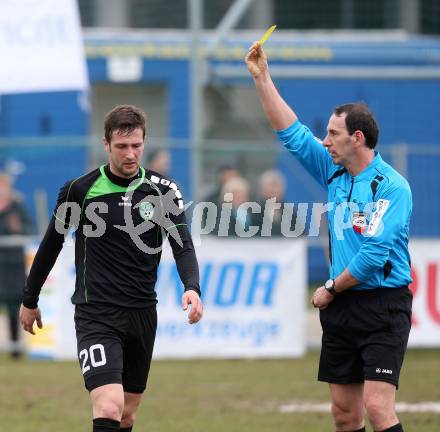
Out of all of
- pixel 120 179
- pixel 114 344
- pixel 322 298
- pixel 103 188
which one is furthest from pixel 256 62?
pixel 114 344

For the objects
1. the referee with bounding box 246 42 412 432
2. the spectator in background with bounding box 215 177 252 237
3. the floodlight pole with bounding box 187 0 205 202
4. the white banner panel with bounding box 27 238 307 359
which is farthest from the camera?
the floodlight pole with bounding box 187 0 205 202

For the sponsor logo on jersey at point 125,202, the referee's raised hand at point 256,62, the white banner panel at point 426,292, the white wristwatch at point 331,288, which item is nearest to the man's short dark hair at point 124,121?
the sponsor logo on jersey at point 125,202

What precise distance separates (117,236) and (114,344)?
618 mm

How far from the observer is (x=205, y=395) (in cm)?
1046

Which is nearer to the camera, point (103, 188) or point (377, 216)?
point (377, 216)

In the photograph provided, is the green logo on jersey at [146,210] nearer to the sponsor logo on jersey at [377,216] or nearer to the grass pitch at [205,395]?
the sponsor logo on jersey at [377,216]

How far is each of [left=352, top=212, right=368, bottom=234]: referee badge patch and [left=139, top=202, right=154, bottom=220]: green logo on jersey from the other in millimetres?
1178

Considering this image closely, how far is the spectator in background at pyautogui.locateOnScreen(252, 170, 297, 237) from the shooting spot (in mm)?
13219

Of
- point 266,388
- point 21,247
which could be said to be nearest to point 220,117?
point 21,247

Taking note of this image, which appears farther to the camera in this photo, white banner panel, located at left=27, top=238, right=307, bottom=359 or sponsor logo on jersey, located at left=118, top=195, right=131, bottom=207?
white banner panel, located at left=27, top=238, right=307, bottom=359

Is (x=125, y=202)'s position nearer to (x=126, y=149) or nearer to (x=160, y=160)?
(x=126, y=149)

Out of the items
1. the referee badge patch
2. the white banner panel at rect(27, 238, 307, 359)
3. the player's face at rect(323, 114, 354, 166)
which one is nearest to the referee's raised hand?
the player's face at rect(323, 114, 354, 166)

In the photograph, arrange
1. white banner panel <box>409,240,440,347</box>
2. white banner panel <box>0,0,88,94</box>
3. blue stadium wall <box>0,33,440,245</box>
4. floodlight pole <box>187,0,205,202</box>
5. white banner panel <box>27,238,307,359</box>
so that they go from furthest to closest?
blue stadium wall <box>0,33,440,245</box> < floodlight pole <box>187,0,205,202</box> < white banner panel <box>409,240,440,347</box> < white banner panel <box>27,238,307,359</box> < white banner panel <box>0,0,88,94</box>

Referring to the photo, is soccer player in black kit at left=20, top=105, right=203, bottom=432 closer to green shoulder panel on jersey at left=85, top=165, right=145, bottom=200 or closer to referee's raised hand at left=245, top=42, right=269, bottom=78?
green shoulder panel on jersey at left=85, top=165, right=145, bottom=200
